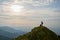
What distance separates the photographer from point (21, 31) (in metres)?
8.45

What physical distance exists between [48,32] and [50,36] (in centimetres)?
22

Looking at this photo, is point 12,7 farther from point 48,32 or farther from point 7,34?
point 48,32

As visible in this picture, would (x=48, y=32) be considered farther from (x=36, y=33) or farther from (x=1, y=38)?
(x=1, y=38)

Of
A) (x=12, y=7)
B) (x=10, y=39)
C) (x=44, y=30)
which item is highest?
(x=12, y=7)

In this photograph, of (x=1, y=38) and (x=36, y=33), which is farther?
(x=1, y=38)

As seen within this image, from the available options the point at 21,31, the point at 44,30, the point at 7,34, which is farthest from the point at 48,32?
the point at 7,34

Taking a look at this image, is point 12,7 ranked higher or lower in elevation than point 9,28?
higher

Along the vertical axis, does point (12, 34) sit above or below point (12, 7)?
below

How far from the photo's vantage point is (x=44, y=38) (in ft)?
22.4

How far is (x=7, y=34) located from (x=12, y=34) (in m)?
0.25

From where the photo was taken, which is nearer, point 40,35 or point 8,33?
point 40,35

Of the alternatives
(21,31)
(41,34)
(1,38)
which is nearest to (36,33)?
(41,34)

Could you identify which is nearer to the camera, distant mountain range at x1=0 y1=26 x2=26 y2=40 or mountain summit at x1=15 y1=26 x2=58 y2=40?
mountain summit at x1=15 y1=26 x2=58 y2=40

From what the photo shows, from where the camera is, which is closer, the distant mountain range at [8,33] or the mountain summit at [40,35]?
the mountain summit at [40,35]
